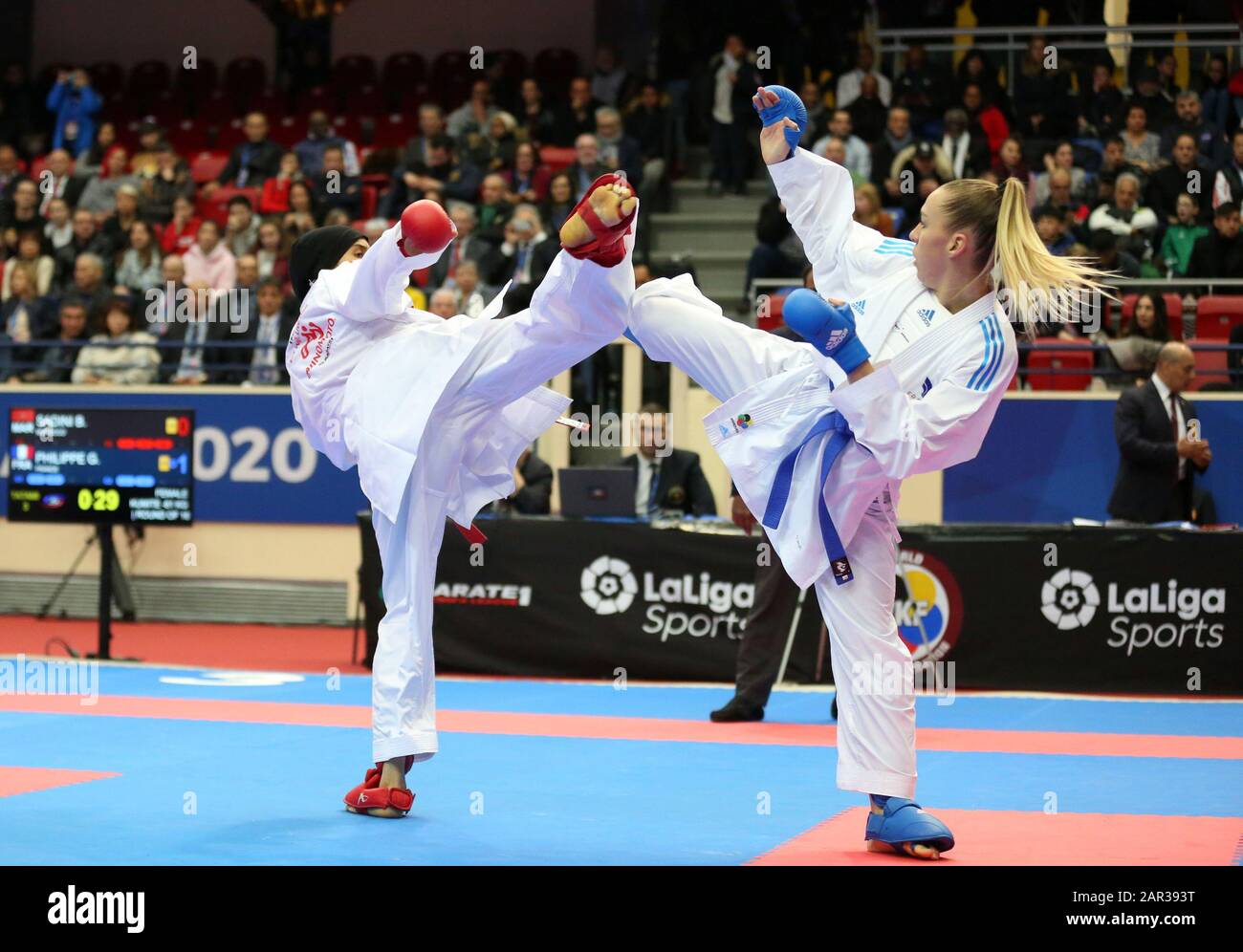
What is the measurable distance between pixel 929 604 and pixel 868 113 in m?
6.41

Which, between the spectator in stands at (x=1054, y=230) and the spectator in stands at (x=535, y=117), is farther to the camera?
the spectator in stands at (x=535, y=117)

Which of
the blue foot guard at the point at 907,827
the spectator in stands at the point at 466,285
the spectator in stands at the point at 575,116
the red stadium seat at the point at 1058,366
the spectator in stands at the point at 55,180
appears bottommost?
the blue foot guard at the point at 907,827

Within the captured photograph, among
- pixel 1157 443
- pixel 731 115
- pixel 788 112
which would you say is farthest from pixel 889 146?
pixel 788 112

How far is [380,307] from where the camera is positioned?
480cm

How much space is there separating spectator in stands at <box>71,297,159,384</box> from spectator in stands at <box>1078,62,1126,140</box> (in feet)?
26.6

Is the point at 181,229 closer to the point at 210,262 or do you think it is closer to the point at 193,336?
the point at 210,262

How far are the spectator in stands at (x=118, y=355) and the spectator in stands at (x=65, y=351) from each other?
143 mm

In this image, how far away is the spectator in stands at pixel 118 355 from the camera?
12.4 metres

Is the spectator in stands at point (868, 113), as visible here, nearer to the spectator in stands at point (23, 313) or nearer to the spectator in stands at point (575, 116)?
the spectator in stands at point (575, 116)

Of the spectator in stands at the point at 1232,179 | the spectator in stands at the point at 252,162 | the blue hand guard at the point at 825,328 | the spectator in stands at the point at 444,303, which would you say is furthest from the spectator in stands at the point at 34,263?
the blue hand guard at the point at 825,328

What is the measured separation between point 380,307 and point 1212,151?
983 cm

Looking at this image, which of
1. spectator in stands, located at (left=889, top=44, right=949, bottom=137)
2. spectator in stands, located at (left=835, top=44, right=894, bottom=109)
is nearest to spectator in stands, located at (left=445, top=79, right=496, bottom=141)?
spectator in stands, located at (left=835, top=44, right=894, bottom=109)

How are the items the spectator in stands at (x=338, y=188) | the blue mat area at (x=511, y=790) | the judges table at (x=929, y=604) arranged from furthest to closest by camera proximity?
the spectator in stands at (x=338, y=188) → the judges table at (x=929, y=604) → the blue mat area at (x=511, y=790)

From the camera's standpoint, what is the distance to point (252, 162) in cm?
1548
